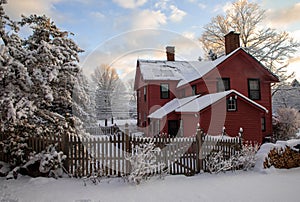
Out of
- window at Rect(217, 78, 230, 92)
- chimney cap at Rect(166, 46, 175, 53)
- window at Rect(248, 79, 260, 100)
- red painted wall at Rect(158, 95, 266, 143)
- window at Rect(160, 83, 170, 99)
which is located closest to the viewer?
red painted wall at Rect(158, 95, 266, 143)

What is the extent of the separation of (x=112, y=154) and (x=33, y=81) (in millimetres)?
3250

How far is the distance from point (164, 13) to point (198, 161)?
1036cm

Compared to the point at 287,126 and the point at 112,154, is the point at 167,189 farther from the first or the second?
the point at 287,126

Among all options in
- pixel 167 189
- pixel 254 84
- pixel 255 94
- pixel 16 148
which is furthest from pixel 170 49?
pixel 167 189

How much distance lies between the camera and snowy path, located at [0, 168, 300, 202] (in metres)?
5.27

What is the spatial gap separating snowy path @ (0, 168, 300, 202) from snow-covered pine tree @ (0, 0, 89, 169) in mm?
1457

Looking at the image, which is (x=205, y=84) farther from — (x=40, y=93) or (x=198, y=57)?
(x=198, y=57)

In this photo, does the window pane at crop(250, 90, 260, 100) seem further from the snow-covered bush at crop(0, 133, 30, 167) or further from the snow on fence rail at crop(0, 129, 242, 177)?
the snow-covered bush at crop(0, 133, 30, 167)

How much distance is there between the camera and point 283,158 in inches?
311

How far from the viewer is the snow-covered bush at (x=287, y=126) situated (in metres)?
17.3

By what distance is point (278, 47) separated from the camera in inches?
1066

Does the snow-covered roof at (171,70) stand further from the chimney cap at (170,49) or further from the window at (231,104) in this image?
the window at (231,104)

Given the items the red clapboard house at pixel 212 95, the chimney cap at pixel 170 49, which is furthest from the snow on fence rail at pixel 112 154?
the chimney cap at pixel 170 49

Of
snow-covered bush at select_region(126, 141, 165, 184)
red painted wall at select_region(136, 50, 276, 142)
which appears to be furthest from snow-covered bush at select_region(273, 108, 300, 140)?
snow-covered bush at select_region(126, 141, 165, 184)
